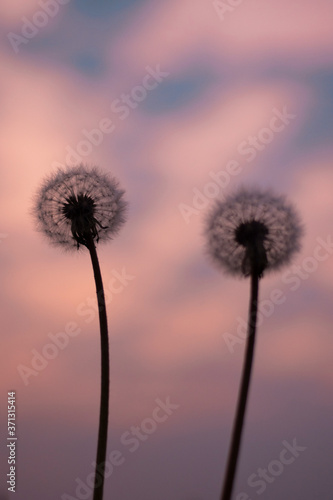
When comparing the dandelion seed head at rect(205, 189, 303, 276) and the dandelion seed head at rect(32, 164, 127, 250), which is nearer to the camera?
the dandelion seed head at rect(205, 189, 303, 276)

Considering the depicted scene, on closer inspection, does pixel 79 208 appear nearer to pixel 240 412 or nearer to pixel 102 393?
pixel 102 393

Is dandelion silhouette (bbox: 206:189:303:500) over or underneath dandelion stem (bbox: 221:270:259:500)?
over

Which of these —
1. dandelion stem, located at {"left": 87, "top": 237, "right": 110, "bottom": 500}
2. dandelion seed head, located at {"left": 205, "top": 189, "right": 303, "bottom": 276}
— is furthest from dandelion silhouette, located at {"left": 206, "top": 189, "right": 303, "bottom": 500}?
dandelion stem, located at {"left": 87, "top": 237, "right": 110, "bottom": 500}

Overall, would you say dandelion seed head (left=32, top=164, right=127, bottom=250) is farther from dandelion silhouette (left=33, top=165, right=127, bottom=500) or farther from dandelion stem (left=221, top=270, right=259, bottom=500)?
dandelion stem (left=221, top=270, right=259, bottom=500)

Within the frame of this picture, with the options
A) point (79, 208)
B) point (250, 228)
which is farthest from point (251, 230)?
point (79, 208)

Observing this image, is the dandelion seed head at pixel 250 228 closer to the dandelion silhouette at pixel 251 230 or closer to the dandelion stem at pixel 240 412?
the dandelion silhouette at pixel 251 230

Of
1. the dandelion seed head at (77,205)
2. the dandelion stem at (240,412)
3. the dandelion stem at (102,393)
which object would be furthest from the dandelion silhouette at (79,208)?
the dandelion stem at (240,412)

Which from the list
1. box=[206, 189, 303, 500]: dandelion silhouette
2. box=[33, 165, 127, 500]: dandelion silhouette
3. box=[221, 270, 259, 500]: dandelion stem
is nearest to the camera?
box=[221, 270, 259, 500]: dandelion stem

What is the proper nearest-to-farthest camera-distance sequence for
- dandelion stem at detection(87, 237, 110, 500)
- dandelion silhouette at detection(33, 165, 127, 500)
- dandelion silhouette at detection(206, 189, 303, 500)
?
dandelion stem at detection(87, 237, 110, 500), dandelion silhouette at detection(206, 189, 303, 500), dandelion silhouette at detection(33, 165, 127, 500)
